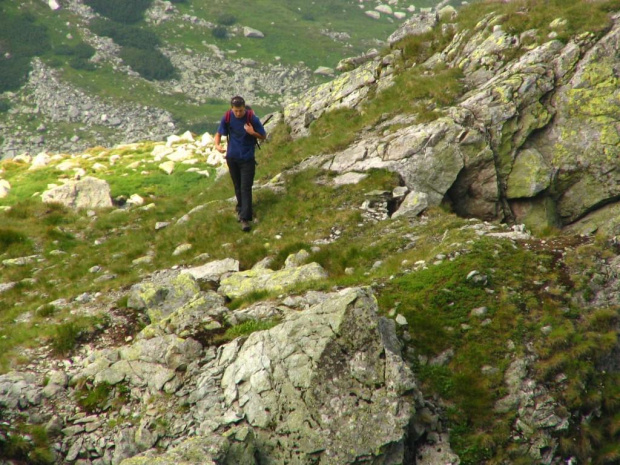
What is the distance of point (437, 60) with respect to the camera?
1017 inches

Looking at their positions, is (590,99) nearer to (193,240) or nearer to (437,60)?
(437,60)

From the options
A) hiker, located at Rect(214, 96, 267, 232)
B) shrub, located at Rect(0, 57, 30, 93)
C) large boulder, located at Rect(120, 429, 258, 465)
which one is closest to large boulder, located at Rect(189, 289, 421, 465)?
large boulder, located at Rect(120, 429, 258, 465)

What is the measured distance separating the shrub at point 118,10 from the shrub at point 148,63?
23030 millimetres

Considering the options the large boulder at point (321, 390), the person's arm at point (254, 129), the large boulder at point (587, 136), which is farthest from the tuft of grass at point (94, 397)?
Result: the large boulder at point (587, 136)

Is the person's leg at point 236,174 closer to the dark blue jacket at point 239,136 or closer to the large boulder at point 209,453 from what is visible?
the dark blue jacket at point 239,136

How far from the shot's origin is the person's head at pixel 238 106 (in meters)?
15.8

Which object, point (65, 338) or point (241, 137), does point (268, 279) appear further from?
point (241, 137)

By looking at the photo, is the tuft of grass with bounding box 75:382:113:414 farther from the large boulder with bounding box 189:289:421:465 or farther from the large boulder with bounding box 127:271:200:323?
the large boulder with bounding box 127:271:200:323

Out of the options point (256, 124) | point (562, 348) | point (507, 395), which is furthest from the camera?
point (256, 124)

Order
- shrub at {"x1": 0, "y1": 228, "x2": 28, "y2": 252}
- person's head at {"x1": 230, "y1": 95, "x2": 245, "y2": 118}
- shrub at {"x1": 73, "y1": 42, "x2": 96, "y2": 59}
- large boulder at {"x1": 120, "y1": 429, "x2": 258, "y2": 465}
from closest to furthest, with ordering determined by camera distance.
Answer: large boulder at {"x1": 120, "y1": 429, "x2": 258, "y2": 465} → person's head at {"x1": 230, "y1": 95, "x2": 245, "y2": 118} → shrub at {"x1": 0, "y1": 228, "x2": 28, "y2": 252} → shrub at {"x1": 73, "y1": 42, "x2": 96, "y2": 59}

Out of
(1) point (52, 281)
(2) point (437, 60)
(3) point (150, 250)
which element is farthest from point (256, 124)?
(2) point (437, 60)

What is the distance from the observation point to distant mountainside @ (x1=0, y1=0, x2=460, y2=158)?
123312 millimetres

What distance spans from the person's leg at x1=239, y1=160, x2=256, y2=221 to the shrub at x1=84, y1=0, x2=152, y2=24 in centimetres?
17774

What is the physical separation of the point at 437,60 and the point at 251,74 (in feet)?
460
